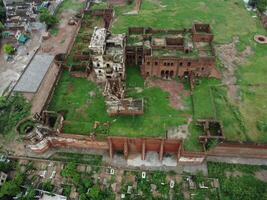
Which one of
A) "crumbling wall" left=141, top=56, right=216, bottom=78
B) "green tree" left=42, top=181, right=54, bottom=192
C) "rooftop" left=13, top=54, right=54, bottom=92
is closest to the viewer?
"green tree" left=42, top=181, right=54, bottom=192

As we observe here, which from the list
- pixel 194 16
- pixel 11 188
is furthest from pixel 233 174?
pixel 194 16

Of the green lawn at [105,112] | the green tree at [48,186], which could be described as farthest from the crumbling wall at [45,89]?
the green tree at [48,186]

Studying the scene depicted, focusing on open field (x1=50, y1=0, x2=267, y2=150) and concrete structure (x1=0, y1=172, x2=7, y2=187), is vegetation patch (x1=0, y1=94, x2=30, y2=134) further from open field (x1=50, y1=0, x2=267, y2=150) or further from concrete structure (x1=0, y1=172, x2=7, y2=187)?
concrete structure (x1=0, y1=172, x2=7, y2=187)

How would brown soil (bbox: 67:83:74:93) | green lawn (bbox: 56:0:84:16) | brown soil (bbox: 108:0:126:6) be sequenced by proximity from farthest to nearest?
1. green lawn (bbox: 56:0:84:16)
2. brown soil (bbox: 108:0:126:6)
3. brown soil (bbox: 67:83:74:93)

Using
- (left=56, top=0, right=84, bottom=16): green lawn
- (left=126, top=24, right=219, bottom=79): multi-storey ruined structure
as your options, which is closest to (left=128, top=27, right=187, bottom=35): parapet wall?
(left=126, top=24, right=219, bottom=79): multi-storey ruined structure

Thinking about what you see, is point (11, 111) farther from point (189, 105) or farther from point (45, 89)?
point (189, 105)

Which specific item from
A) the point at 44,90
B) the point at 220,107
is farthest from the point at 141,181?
the point at 44,90
